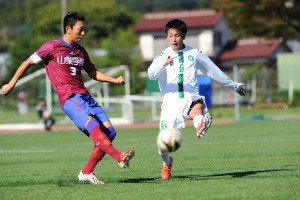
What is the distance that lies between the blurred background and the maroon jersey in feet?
56.4

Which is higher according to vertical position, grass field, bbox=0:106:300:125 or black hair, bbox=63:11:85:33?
black hair, bbox=63:11:85:33

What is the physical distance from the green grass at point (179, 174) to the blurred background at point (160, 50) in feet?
43.9

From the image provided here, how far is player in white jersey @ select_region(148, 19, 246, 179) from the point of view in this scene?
26.4 ft

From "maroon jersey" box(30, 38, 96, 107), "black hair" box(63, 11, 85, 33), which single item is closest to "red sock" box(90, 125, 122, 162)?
"maroon jersey" box(30, 38, 96, 107)

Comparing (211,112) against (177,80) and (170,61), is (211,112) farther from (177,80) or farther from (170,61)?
(170,61)

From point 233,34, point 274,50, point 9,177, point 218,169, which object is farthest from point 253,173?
point 233,34

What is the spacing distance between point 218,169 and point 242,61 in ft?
161

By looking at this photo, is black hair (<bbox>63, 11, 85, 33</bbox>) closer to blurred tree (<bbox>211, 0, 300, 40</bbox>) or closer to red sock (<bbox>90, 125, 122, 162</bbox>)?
red sock (<bbox>90, 125, 122, 162</bbox>)

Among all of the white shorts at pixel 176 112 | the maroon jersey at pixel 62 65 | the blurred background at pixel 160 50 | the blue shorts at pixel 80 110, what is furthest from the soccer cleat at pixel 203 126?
the blurred background at pixel 160 50

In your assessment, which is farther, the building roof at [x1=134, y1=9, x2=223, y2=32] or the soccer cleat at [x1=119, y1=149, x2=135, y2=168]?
the building roof at [x1=134, y1=9, x2=223, y2=32]

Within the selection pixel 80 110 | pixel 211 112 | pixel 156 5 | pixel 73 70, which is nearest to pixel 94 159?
pixel 80 110

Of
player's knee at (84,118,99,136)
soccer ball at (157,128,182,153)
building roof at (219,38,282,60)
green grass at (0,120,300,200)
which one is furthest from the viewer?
building roof at (219,38,282,60)

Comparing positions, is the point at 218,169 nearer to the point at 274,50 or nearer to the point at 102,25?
the point at 274,50

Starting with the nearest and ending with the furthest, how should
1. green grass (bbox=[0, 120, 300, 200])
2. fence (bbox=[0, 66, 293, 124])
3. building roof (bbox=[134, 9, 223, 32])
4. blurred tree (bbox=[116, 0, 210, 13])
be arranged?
1. green grass (bbox=[0, 120, 300, 200])
2. fence (bbox=[0, 66, 293, 124])
3. building roof (bbox=[134, 9, 223, 32])
4. blurred tree (bbox=[116, 0, 210, 13])
